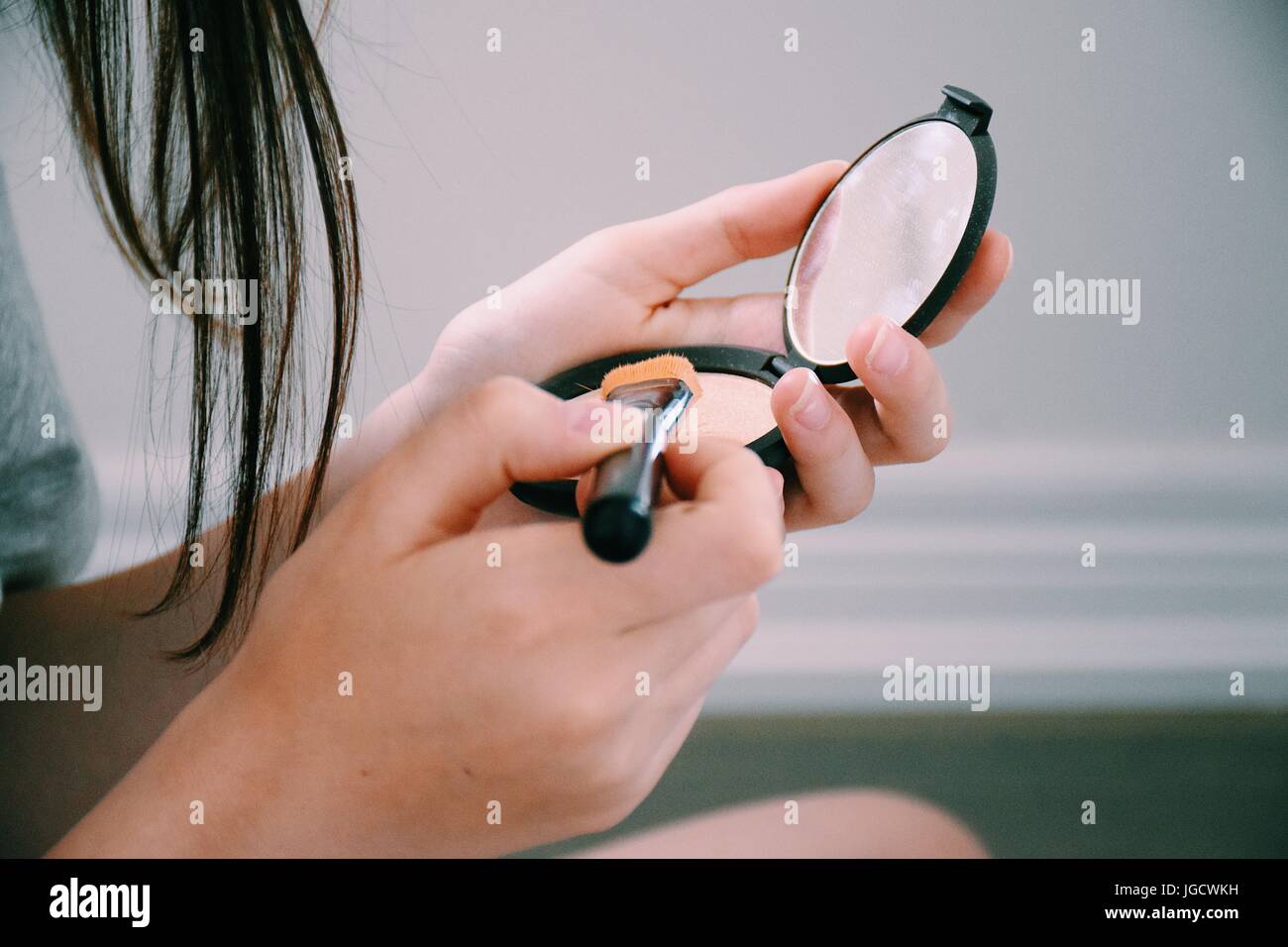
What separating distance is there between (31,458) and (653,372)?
48cm

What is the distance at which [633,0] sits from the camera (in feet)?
2.63

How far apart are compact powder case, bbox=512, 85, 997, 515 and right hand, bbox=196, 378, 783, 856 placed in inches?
5.9

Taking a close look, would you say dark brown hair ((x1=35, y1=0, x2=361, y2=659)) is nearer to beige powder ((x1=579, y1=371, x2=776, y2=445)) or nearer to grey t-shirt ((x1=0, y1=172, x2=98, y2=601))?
grey t-shirt ((x1=0, y1=172, x2=98, y2=601))

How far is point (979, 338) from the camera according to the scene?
0.98 m

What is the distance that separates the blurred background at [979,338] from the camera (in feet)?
2.71

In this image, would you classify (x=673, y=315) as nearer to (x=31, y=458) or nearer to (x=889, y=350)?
(x=889, y=350)

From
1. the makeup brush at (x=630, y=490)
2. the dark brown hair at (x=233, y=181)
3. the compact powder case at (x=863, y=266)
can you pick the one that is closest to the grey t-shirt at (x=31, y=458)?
the dark brown hair at (x=233, y=181)

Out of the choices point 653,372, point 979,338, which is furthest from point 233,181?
point 979,338

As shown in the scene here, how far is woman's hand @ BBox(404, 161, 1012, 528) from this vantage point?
0.61 metres

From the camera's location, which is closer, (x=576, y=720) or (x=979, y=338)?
(x=576, y=720)

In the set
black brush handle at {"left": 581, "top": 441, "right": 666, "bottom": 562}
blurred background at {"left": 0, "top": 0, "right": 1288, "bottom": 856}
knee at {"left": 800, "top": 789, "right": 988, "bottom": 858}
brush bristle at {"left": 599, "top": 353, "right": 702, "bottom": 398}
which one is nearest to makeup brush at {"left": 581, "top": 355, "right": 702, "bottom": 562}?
black brush handle at {"left": 581, "top": 441, "right": 666, "bottom": 562}

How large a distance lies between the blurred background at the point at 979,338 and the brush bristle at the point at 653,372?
0.33 m

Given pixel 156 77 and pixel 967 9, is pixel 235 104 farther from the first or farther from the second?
pixel 967 9
